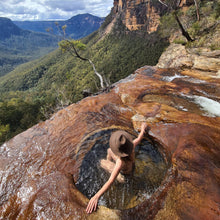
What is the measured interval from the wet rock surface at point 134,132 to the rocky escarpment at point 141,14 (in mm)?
55139

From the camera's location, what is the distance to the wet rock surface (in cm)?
207

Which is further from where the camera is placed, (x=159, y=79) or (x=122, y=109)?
(x=159, y=79)

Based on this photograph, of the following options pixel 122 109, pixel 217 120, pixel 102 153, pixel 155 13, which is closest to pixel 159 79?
pixel 122 109

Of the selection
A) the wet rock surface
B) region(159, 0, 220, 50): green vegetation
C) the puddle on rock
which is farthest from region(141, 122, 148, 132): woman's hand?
region(159, 0, 220, 50): green vegetation

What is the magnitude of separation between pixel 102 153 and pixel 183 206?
6.73 ft

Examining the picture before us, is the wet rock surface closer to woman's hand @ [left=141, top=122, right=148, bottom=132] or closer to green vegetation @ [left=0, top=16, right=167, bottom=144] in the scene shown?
woman's hand @ [left=141, top=122, right=148, bottom=132]

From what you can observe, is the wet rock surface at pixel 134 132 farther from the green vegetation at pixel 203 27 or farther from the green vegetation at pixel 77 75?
the green vegetation at pixel 77 75

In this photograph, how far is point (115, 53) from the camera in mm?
53156

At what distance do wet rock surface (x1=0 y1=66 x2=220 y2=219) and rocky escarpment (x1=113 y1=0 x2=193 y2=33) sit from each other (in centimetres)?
5514

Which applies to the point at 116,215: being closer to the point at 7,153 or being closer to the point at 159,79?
the point at 7,153

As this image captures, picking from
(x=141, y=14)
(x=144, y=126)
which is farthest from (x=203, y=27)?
(x=141, y=14)

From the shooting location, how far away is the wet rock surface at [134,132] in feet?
6.78

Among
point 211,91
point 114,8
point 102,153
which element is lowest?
point 102,153

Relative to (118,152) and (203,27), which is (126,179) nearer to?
(118,152)
